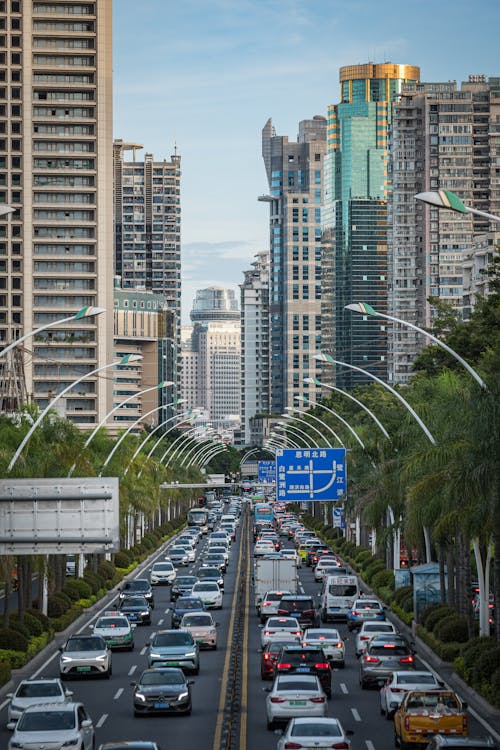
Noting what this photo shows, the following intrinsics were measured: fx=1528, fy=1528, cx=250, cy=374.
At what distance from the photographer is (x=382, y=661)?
39.8 metres

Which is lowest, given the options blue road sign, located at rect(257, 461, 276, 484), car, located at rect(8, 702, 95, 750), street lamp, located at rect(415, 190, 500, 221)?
blue road sign, located at rect(257, 461, 276, 484)

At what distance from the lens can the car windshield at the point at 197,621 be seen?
1967 inches

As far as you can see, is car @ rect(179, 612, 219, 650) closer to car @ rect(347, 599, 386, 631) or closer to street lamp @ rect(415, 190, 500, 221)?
car @ rect(347, 599, 386, 631)

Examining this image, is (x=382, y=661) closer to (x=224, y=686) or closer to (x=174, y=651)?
(x=224, y=686)

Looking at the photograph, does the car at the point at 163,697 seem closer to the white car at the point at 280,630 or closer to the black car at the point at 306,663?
the black car at the point at 306,663

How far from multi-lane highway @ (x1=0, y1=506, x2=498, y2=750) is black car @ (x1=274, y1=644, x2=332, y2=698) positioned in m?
0.57

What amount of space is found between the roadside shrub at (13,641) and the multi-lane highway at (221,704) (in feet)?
3.03

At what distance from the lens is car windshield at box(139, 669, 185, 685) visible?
35.2m

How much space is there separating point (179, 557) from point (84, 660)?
54.4m

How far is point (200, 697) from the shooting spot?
38031mm

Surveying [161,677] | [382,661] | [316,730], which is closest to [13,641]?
[161,677]

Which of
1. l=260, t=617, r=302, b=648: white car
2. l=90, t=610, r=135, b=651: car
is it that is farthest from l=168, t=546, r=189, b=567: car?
l=260, t=617, r=302, b=648: white car

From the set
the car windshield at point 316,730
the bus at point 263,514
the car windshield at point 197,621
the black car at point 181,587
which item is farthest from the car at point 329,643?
the bus at point 263,514

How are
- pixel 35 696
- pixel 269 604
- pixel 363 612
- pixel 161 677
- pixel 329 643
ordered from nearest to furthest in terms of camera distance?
pixel 35 696
pixel 161 677
pixel 329 643
pixel 363 612
pixel 269 604
